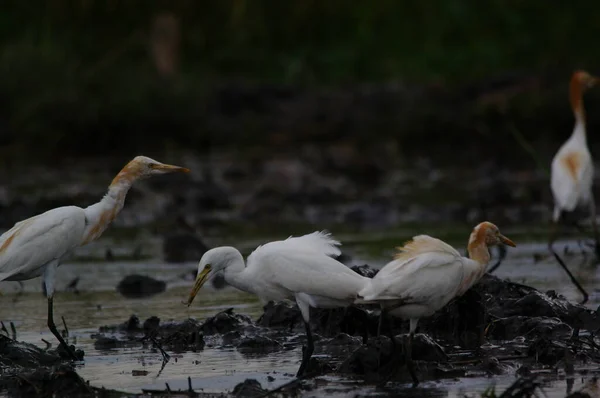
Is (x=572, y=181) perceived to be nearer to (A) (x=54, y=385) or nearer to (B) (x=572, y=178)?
(B) (x=572, y=178)

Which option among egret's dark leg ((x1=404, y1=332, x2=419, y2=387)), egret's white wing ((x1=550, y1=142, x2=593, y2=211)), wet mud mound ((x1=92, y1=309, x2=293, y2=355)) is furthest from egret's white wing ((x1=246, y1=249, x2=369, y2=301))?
egret's white wing ((x1=550, y1=142, x2=593, y2=211))

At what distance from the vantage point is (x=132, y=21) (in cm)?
3344

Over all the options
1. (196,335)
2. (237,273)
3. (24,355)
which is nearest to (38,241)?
(24,355)

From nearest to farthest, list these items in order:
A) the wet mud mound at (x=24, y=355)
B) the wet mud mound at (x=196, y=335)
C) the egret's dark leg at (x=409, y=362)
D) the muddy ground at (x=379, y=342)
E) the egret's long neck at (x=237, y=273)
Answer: the egret's dark leg at (x=409, y=362) → the muddy ground at (x=379, y=342) → the wet mud mound at (x=24, y=355) → the egret's long neck at (x=237, y=273) → the wet mud mound at (x=196, y=335)

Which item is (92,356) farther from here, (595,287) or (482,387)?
(595,287)

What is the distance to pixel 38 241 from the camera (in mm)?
9648

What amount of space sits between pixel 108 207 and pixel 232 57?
77.9 feet

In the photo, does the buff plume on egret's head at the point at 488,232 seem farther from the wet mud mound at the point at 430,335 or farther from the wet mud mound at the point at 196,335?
the wet mud mound at the point at 196,335

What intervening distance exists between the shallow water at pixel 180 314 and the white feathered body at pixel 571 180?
620mm

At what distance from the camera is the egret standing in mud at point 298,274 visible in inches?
331

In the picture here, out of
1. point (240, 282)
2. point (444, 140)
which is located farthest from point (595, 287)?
point (444, 140)

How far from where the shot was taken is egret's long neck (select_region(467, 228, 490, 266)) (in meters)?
8.73

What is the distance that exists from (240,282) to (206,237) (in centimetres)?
741

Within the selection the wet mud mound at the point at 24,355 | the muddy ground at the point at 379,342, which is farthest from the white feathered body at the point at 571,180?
the wet mud mound at the point at 24,355
